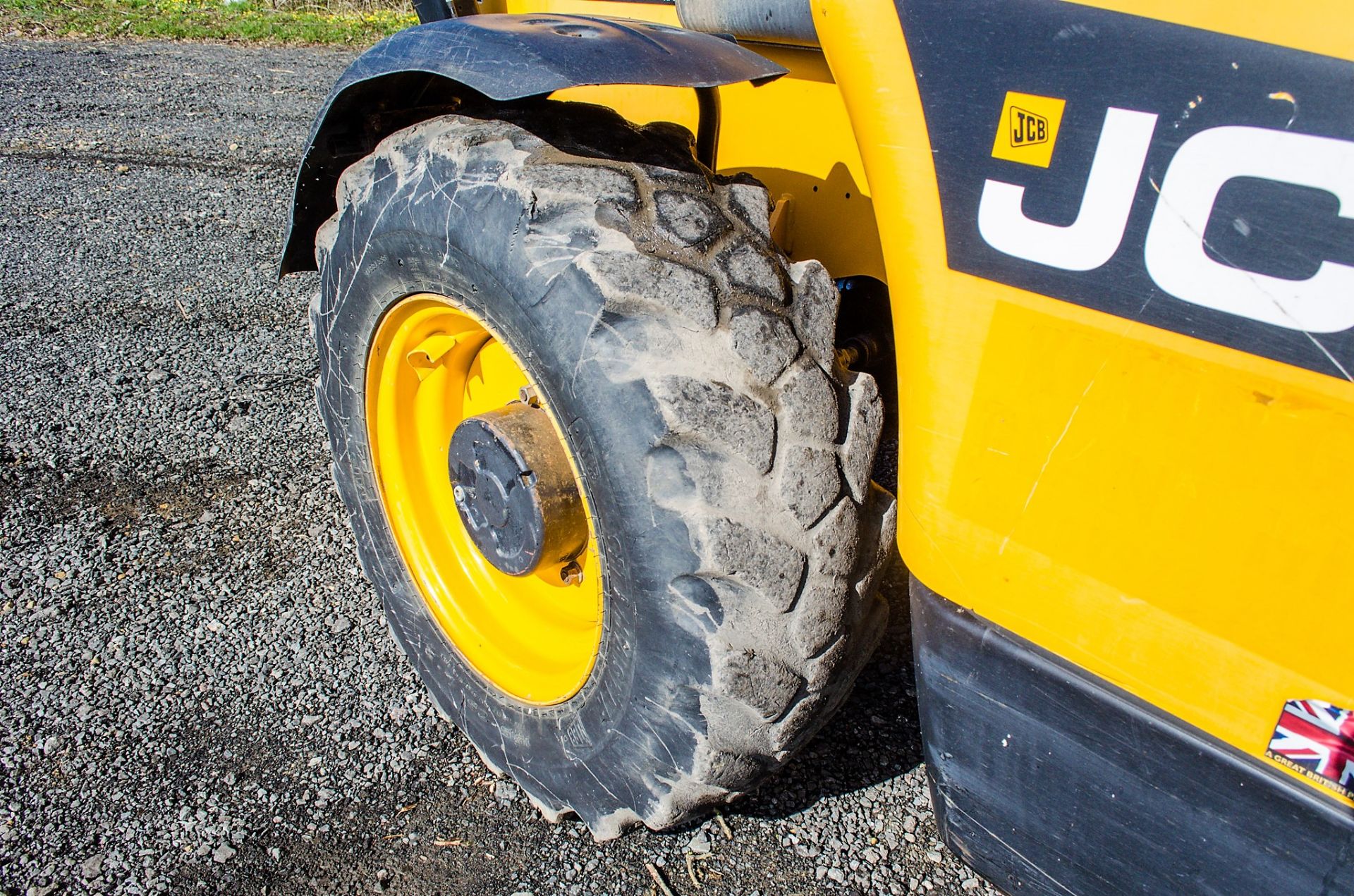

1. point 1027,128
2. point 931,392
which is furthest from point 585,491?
point 1027,128

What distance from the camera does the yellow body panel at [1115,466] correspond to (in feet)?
3.40

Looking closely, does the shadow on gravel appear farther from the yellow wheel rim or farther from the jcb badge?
A: the jcb badge

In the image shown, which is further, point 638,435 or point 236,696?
point 236,696

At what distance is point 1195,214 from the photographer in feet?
3.38

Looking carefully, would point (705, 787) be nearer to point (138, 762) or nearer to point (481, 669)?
point (481, 669)

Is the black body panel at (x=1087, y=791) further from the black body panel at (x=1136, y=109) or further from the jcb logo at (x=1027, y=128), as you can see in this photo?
the jcb logo at (x=1027, y=128)

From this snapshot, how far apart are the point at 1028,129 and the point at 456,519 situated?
4.73ft

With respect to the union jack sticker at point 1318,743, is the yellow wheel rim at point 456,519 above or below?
below

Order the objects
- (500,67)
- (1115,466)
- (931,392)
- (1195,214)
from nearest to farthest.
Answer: (1195,214)
(1115,466)
(931,392)
(500,67)

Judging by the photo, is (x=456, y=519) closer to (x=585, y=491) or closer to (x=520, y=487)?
(x=520, y=487)

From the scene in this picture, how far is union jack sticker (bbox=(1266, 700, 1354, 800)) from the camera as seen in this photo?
1.09 meters

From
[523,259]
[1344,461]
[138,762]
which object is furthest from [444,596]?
[1344,461]

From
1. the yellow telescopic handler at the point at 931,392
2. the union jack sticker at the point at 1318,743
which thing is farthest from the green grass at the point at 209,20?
the union jack sticker at the point at 1318,743

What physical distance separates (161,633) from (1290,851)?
2.26 metres
